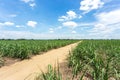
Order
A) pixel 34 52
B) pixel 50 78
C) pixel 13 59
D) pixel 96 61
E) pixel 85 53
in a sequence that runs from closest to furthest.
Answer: pixel 50 78 < pixel 96 61 < pixel 85 53 < pixel 13 59 < pixel 34 52

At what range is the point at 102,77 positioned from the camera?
4.50m

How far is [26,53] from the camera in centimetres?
1109

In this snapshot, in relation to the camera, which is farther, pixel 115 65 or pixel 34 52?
pixel 34 52

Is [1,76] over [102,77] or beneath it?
beneath

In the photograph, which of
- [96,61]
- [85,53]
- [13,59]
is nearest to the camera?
[96,61]

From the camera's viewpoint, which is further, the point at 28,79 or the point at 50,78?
the point at 28,79

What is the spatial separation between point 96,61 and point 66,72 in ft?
4.31

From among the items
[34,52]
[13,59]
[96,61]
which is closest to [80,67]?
[96,61]

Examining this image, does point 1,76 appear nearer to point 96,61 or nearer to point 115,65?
point 96,61

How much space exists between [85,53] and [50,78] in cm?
479

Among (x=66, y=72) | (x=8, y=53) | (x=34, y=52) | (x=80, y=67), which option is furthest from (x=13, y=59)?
(x=80, y=67)

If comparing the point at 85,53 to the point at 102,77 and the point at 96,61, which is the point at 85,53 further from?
the point at 102,77

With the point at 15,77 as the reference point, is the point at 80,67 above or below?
above

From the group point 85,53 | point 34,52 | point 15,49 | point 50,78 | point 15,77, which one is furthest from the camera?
point 34,52
